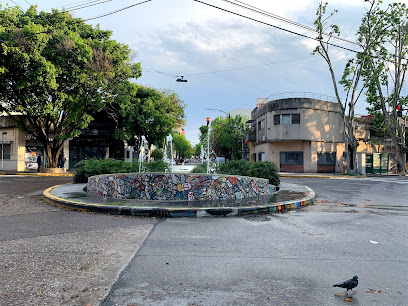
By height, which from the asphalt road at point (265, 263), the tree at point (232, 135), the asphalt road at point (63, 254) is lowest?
the asphalt road at point (265, 263)

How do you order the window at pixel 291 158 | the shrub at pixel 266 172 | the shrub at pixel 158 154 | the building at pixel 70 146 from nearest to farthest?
the shrub at pixel 266 172 < the building at pixel 70 146 < the window at pixel 291 158 < the shrub at pixel 158 154

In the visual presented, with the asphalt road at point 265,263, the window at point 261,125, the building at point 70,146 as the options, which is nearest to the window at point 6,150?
the building at point 70,146

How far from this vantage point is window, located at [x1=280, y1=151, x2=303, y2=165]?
3269 centimetres

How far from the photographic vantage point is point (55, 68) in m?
22.1

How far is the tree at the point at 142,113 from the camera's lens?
1173 inches

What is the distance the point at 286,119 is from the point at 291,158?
171 inches

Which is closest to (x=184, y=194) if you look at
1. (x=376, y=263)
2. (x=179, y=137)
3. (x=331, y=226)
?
(x=331, y=226)

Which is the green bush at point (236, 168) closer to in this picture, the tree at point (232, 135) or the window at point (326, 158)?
the window at point (326, 158)

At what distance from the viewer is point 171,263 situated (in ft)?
13.2

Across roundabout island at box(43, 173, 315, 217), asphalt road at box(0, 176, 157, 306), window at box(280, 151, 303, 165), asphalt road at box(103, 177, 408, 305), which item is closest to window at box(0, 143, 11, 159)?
roundabout island at box(43, 173, 315, 217)

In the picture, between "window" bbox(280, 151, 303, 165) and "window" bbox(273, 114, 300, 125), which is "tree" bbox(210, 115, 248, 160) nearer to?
"window" bbox(273, 114, 300, 125)

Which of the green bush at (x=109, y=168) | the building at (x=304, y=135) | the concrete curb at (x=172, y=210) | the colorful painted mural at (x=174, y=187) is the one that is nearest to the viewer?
the concrete curb at (x=172, y=210)

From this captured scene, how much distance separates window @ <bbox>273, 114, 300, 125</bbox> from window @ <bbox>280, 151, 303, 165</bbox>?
3444mm

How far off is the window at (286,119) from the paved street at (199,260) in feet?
84.6
